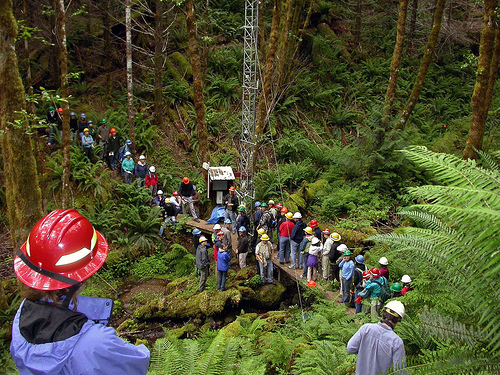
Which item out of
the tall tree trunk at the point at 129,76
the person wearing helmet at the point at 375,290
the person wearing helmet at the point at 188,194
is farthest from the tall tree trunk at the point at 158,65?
the person wearing helmet at the point at 375,290

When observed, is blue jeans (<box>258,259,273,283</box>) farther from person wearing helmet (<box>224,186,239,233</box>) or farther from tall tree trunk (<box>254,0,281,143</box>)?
tall tree trunk (<box>254,0,281,143</box>)

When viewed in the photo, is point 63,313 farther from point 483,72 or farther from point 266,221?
point 483,72

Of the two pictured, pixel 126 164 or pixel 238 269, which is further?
pixel 126 164

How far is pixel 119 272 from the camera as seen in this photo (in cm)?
1304

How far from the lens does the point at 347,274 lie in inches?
362

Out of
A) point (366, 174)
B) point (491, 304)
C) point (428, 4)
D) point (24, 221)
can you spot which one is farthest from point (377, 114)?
point (428, 4)

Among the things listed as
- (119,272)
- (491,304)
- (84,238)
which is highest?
(84,238)

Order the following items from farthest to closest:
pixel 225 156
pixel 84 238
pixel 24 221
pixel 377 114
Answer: pixel 225 156, pixel 377 114, pixel 24 221, pixel 84 238

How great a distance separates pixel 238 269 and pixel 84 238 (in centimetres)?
1052

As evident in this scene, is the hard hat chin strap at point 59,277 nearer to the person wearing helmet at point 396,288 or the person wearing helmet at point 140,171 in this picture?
the person wearing helmet at point 396,288

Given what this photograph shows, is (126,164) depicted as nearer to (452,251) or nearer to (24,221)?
(24,221)

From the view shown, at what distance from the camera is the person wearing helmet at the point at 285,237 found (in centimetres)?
1167

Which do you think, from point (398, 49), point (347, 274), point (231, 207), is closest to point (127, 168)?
point (231, 207)

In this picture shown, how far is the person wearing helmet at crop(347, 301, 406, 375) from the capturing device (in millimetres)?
3852
